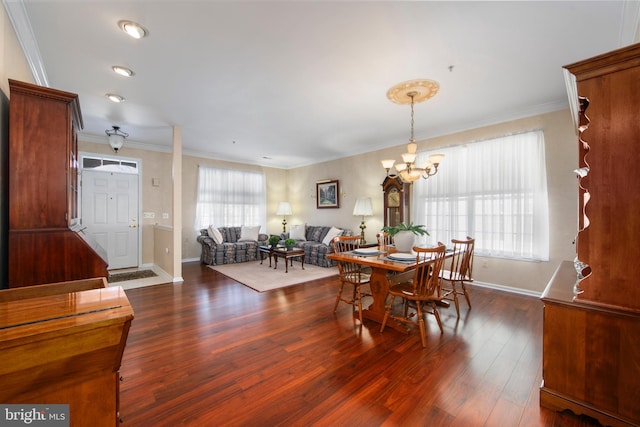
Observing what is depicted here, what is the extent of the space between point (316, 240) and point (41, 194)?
5.36 metres

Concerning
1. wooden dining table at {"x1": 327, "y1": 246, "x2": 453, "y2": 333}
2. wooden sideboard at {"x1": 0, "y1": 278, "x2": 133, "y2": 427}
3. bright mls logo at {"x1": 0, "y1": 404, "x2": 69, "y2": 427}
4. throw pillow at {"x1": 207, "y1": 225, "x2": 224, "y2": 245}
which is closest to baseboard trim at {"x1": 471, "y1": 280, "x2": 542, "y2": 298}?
wooden dining table at {"x1": 327, "y1": 246, "x2": 453, "y2": 333}

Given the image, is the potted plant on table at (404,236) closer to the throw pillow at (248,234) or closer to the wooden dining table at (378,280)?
the wooden dining table at (378,280)

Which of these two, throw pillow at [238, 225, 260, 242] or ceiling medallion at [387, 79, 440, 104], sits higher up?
ceiling medallion at [387, 79, 440, 104]

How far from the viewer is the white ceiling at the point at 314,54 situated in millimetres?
1981

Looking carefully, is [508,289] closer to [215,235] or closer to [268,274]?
[268,274]

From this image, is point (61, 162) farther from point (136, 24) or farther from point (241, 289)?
point (241, 289)

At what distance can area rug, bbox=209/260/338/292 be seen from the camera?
4.36 meters

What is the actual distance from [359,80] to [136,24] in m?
2.15

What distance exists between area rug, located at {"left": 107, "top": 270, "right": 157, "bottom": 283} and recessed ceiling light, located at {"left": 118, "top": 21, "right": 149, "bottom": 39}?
402 centimetres

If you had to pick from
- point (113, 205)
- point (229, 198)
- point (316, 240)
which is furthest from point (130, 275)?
point (316, 240)

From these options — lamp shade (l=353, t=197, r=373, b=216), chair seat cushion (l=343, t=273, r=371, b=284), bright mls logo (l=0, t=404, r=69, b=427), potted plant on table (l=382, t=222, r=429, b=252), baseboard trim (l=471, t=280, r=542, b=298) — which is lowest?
baseboard trim (l=471, t=280, r=542, b=298)

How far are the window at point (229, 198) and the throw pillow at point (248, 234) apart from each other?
1.66ft

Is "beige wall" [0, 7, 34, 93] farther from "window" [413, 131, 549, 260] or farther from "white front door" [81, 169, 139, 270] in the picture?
"window" [413, 131, 549, 260]

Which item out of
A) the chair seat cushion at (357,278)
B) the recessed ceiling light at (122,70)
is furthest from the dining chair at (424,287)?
the recessed ceiling light at (122,70)
